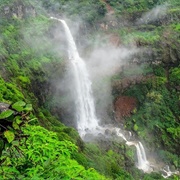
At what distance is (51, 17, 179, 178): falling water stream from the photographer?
25.4m

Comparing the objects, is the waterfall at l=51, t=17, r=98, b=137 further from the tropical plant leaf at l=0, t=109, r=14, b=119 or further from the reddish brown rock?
the tropical plant leaf at l=0, t=109, r=14, b=119

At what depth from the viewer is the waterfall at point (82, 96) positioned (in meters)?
27.7

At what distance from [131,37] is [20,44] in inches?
538

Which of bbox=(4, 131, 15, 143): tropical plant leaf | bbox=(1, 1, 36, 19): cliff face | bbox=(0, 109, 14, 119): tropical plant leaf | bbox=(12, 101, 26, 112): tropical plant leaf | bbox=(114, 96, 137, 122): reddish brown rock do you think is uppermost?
bbox=(0, 109, 14, 119): tropical plant leaf

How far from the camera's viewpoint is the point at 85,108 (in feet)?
94.4

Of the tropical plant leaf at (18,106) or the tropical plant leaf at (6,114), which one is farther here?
the tropical plant leaf at (18,106)

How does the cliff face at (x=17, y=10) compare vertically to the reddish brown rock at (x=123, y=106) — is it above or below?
above

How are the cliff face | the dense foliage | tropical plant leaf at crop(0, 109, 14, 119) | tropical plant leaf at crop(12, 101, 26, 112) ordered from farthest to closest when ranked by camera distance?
the cliff face, the dense foliage, tropical plant leaf at crop(12, 101, 26, 112), tropical plant leaf at crop(0, 109, 14, 119)

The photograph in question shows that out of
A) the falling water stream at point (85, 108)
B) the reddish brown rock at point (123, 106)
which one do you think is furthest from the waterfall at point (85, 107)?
the reddish brown rock at point (123, 106)

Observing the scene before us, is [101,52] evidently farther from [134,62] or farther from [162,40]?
[162,40]

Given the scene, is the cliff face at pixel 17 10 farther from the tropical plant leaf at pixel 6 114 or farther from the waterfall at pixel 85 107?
the tropical plant leaf at pixel 6 114

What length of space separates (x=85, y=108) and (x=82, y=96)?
129cm

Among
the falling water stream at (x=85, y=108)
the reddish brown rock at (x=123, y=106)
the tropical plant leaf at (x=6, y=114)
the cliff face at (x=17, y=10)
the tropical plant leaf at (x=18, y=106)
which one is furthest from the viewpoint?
the cliff face at (x=17, y=10)

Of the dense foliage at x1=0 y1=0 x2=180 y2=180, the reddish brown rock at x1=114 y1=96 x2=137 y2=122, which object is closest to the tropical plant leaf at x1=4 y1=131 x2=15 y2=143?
the dense foliage at x1=0 y1=0 x2=180 y2=180
